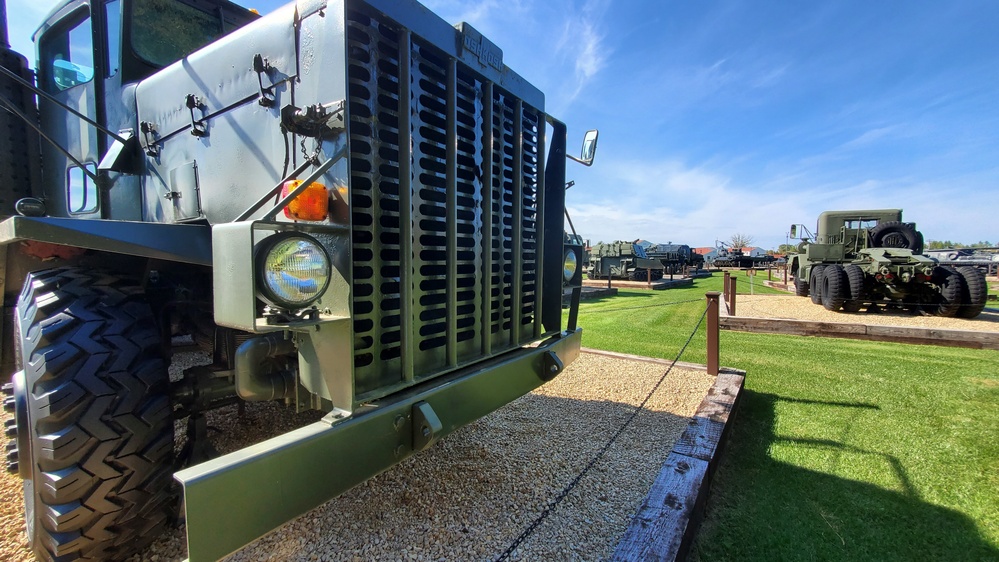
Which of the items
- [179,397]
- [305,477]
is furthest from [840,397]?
[179,397]

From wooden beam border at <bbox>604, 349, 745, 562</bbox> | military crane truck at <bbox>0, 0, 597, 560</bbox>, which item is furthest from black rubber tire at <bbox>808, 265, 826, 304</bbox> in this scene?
military crane truck at <bbox>0, 0, 597, 560</bbox>

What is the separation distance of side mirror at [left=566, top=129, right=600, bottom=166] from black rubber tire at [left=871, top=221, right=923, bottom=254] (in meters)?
13.7

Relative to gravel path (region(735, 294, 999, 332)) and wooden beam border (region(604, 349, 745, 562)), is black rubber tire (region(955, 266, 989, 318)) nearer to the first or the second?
gravel path (region(735, 294, 999, 332))

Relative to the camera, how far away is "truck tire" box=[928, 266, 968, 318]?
9789 mm

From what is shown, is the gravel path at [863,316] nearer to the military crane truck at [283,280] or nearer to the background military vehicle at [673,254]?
the military crane truck at [283,280]

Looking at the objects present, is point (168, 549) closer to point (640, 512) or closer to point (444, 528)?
point (444, 528)

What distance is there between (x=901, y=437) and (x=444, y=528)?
382 centimetres

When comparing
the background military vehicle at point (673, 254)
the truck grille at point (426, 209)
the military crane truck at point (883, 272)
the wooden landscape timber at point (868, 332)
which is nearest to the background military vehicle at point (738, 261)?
the background military vehicle at point (673, 254)

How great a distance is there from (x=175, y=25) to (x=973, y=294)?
1424cm

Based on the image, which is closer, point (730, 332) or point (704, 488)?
point (704, 488)

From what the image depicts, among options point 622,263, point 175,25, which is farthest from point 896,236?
point 175,25

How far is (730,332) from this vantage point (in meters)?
8.34

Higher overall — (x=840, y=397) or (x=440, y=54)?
(x=440, y=54)

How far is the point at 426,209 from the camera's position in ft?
6.93
